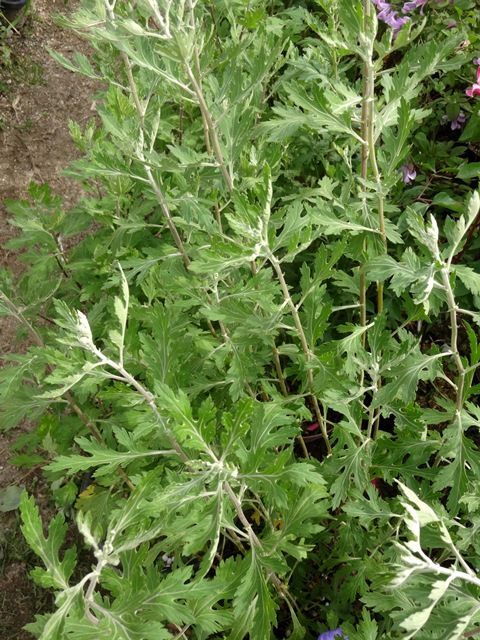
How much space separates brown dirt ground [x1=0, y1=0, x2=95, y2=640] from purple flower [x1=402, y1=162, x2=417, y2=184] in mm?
2102

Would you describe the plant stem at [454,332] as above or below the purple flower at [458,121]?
above

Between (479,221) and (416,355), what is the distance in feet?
3.23

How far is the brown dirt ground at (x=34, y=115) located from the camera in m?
4.08

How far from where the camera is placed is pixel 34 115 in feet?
15.7

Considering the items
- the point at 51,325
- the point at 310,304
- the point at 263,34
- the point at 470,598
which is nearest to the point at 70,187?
the point at 51,325

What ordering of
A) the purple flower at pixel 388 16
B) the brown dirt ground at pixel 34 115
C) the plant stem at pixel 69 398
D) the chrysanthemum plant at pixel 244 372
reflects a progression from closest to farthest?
the chrysanthemum plant at pixel 244 372
the plant stem at pixel 69 398
the purple flower at pixel 388 16
the brown dirt ground at pixel 34 115

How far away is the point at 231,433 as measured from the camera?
120cm

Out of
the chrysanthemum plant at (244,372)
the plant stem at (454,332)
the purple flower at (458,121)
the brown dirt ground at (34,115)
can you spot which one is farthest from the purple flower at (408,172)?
the brown dirt ground at (34,115)

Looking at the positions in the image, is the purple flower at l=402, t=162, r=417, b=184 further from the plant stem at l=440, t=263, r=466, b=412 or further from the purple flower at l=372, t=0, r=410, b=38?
the plant stem at l=440, t=263, r=466, b=412

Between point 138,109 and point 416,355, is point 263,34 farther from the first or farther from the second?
point 416,355

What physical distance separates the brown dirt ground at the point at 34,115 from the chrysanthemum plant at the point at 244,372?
178 cm

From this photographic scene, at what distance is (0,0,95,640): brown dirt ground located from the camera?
4.08 metres

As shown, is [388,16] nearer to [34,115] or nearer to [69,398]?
[69,398]

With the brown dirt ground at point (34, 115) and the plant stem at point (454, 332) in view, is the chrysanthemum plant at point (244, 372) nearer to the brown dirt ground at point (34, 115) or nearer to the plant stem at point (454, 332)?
the plant stem at point (454, 332)
